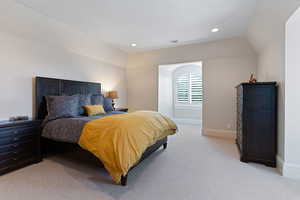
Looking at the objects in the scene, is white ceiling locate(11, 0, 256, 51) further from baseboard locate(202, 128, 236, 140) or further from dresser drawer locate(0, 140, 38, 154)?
baseboard locate(202, 128, 236, 140)

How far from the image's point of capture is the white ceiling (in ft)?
9.02

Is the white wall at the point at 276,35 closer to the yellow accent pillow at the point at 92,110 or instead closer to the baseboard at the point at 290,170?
the baseboard at the point at 290,170

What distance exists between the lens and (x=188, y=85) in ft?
22.7

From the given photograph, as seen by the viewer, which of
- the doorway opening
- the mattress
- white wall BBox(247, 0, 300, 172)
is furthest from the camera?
the doorway opening

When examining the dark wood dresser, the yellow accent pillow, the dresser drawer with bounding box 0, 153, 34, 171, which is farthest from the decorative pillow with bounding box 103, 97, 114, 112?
the dresser drawer with bounding box 0, 153, 34, 171

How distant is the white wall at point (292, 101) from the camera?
2.27m

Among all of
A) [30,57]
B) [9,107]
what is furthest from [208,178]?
[30,57]

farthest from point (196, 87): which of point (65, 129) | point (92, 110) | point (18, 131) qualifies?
point (18, 131)

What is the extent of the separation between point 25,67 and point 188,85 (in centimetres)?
568

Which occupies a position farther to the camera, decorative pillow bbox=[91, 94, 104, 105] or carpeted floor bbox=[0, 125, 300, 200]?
decorative pillow bbox=[91, 94, 104, 105]

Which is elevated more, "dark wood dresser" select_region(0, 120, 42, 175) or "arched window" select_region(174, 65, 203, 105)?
"arched window" select_region(174, 65, 203, 105)

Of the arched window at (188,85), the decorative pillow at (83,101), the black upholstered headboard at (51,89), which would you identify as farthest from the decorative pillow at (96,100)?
the arched window at (188,85)

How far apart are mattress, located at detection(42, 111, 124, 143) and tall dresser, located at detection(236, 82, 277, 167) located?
2.82m

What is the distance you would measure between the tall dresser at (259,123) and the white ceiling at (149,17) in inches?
60.4
